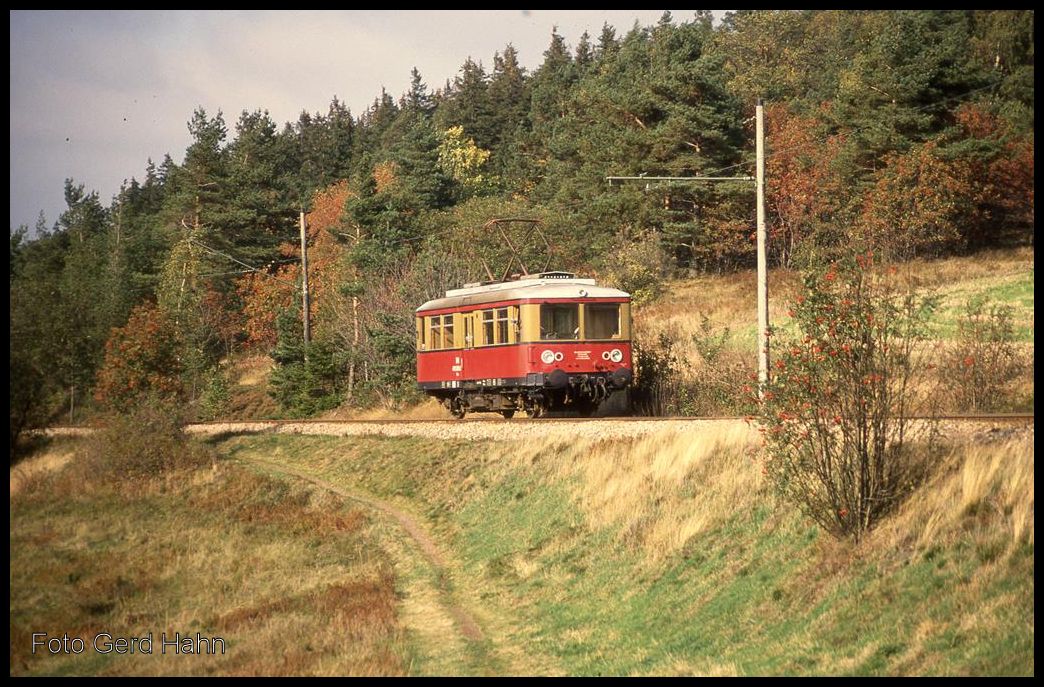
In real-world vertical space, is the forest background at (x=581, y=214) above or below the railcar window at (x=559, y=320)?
above

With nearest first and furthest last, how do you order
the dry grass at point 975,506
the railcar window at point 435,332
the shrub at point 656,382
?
1. the dry grass at point 975,506
2. the shrub at point 656,382
3. the railcar window at point 435,332

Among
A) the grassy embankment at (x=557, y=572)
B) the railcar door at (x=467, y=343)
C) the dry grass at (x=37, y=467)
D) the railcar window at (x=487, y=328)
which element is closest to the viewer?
the grassy embankment at (x=557, y=572)

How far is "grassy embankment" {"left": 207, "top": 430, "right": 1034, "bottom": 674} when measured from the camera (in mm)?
9766

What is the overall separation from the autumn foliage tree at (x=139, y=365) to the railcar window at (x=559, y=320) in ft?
40.6

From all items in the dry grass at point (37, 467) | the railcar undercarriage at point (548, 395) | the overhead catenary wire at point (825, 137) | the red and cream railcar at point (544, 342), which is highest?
the overhead catenary wire at point (825, 137)

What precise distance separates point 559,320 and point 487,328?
6.67 feet

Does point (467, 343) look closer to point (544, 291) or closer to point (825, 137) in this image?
point (544, 291)

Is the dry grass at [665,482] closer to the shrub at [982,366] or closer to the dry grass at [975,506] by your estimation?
the dry grass at [975,506]

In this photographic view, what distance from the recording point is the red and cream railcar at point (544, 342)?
26078mm

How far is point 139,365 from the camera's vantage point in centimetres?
3516

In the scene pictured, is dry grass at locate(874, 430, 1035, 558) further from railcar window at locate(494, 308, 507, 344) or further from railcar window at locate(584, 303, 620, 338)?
railcar window at locate(494, 308, 507, 344)

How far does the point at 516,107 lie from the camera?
344ft

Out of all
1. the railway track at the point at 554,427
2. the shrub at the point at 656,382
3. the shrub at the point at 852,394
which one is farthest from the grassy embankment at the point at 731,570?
the shrub at the point at 656,382

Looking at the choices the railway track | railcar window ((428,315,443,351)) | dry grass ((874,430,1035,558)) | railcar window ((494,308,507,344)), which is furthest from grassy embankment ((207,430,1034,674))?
railcar window ((428,315,443,351))
